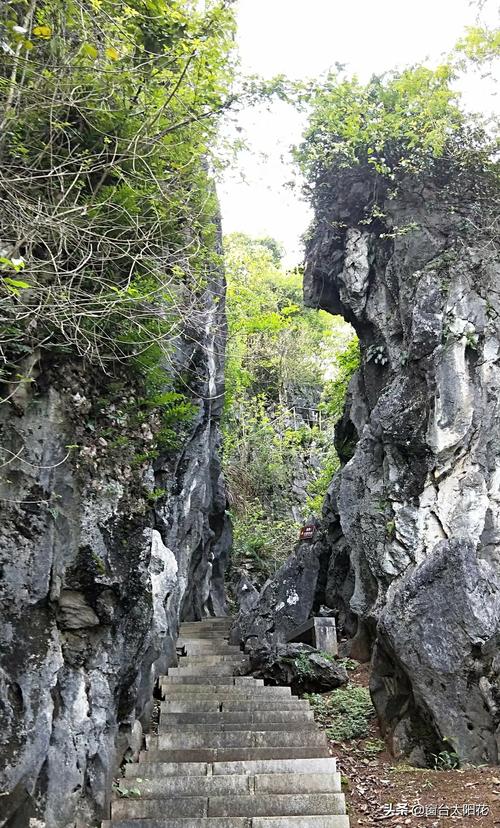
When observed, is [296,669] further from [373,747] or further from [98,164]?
[98,164]

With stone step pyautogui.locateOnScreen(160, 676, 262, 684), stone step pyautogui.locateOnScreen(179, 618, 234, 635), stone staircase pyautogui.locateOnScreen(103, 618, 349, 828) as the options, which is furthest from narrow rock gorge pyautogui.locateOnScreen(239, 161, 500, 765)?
stone step pyautogui.locateOnScreen(160, 676, 262, 684)

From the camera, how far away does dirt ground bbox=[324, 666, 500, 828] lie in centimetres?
514

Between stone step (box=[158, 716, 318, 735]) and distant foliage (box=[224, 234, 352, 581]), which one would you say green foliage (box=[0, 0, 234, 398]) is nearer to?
stone step (box=[158, 716, 318, 735])

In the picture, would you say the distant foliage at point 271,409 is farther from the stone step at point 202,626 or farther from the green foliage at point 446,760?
the green foliage at point 446,760

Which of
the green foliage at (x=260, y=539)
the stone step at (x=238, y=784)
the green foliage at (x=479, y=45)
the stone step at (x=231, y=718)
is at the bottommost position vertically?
the stone step at (x=238, y=784)

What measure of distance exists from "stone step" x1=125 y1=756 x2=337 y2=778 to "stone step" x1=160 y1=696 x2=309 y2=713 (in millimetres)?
1349

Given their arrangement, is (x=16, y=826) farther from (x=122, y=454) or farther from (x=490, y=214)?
(x=490, y=214)

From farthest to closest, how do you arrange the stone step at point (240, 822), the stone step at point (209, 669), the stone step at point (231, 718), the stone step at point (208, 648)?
the stone step at point (208, 648) < the stone step at point (209, 669) < the stone step at point (231, 718) < the stone step at point (240, 822)

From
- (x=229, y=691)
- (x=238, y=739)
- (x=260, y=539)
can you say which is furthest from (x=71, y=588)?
(x=260, y=539)

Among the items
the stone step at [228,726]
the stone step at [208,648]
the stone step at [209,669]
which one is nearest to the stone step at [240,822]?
the stone step at [228,726]

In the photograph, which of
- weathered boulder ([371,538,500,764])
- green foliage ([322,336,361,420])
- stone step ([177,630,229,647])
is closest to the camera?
weathered boulder ([371,538,500,764])

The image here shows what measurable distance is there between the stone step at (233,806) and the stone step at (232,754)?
28.7 inches

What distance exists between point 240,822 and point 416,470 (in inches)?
236

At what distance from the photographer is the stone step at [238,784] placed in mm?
5418
